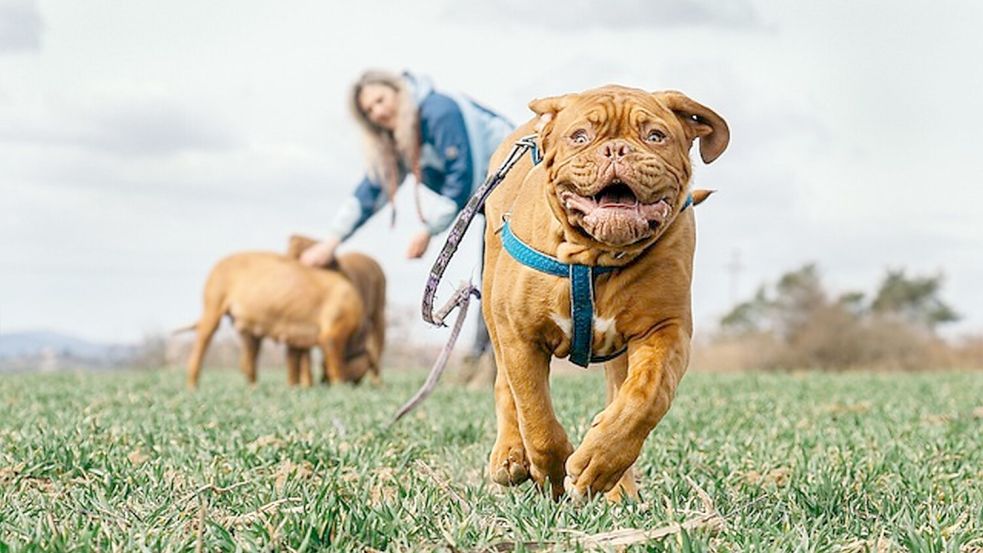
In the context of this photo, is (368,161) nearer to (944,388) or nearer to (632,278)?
(944,388)

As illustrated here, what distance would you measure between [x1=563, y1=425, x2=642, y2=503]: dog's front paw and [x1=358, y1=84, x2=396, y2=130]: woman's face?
6.63 meters

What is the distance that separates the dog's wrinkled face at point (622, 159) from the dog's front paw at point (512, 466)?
93cm

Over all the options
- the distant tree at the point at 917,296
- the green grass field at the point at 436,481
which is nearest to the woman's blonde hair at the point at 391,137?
the green grass field at the point at 436,481

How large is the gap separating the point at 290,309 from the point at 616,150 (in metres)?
10.2

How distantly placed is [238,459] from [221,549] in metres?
1.90

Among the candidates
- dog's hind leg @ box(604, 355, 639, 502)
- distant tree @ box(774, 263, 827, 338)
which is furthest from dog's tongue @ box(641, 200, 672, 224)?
distant tree @ box(774, 263, 827, 338)

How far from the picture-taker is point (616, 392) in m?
4.47

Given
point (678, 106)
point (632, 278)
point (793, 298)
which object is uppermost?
point (678, 106)

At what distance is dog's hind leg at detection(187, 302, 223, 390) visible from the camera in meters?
13.2

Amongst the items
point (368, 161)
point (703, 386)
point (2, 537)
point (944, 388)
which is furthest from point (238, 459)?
point (944, 388)

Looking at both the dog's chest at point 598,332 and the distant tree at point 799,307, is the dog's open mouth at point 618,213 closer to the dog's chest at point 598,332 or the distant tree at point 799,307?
the dog's chest at point 598,332

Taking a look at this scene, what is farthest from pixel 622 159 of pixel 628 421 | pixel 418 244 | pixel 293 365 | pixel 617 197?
pixel 293 365

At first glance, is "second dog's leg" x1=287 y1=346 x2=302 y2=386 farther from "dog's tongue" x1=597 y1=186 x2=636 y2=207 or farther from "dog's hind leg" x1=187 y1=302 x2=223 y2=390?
"dog's tongue" x1=597 y1=186 x2=636 y2=207

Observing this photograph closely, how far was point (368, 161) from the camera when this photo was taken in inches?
414
